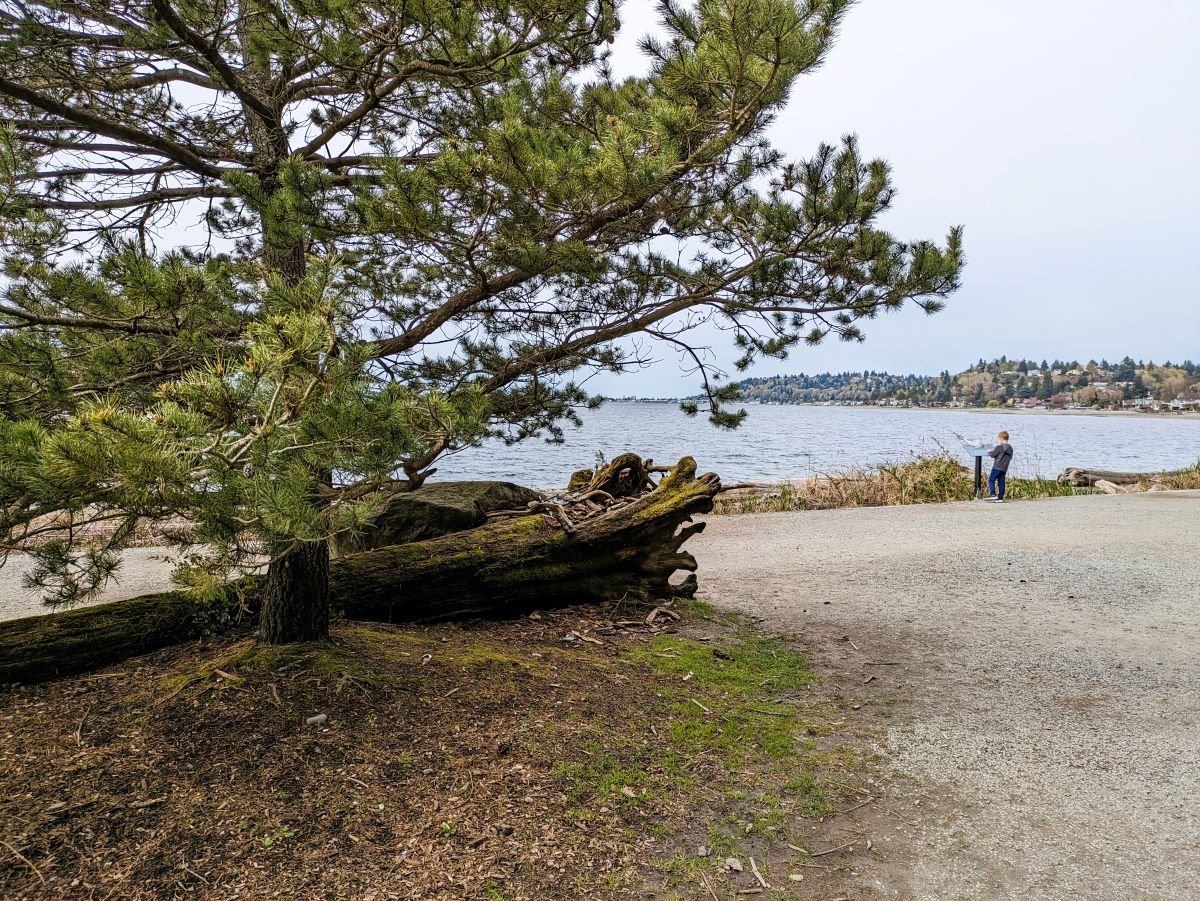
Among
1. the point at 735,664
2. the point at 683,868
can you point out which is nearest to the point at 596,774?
the point at 683,868

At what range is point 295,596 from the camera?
371cm

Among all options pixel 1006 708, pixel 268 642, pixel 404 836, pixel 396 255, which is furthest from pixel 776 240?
pixel 268 642

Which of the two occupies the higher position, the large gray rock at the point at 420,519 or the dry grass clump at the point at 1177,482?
the large gray rock at the point at 420,519

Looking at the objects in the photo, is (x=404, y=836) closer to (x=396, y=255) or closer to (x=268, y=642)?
(x=268, y=642)

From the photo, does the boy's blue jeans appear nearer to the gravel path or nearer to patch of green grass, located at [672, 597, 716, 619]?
the gravel path

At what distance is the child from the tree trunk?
1130 cm

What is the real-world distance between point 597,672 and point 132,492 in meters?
3.02

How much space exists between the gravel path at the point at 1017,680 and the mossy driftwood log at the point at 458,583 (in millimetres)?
1022

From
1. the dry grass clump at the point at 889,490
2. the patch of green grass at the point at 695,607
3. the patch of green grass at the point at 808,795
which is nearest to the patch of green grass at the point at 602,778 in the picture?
the patch of green grass at the point at 808,795

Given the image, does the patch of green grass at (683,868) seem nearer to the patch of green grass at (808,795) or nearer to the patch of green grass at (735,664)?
the patch of green grass at (808,795)

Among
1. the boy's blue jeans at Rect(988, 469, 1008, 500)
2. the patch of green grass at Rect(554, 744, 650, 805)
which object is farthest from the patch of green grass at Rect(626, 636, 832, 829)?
the boy's blue jeans at Rect(988, 469, 1008, 500)

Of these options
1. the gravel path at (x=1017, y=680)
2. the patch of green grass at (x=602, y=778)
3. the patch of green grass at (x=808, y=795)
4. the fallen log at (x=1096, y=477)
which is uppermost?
the fallen log at (x=1096, y=477)

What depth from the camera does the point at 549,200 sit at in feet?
9.68

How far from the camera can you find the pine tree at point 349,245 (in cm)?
187
